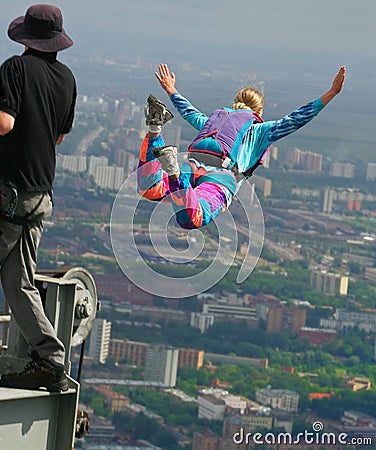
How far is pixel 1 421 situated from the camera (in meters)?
4.61

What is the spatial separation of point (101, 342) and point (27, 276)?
59.3 m

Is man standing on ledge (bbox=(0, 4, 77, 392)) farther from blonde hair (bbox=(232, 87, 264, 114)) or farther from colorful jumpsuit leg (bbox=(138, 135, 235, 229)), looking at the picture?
blonde hair (bbox=(232, 87, 264, 114))

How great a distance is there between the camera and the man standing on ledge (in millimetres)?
4473

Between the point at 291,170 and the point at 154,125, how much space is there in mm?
94640

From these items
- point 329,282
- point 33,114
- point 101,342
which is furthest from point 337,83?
point 329,282

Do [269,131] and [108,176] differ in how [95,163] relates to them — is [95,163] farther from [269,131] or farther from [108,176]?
[269,131]

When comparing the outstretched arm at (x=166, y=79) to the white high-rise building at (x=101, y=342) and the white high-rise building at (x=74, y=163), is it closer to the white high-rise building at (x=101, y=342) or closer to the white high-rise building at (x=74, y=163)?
the white high-rise building at (x=101, y=342)

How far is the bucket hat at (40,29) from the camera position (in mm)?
4566

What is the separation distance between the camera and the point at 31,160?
4520 mm

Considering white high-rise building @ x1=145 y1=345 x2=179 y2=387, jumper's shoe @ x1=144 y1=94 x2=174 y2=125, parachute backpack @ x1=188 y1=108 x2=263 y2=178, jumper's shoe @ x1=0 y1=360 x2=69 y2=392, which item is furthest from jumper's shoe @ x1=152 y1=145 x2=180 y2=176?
white high-rise building @ x1=145 y1=345 x2=179 y2=387

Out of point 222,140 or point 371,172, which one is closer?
point 222,140

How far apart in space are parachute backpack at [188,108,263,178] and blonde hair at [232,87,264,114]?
16cm

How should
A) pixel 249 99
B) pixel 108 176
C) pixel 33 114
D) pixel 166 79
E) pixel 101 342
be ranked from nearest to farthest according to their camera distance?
1. pixel 33 114
2. pixel 166 79
3. pixel 249 99
4. pixel 101 342
5. pixel 108 176

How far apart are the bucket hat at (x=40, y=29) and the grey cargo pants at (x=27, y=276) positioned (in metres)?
0.52
